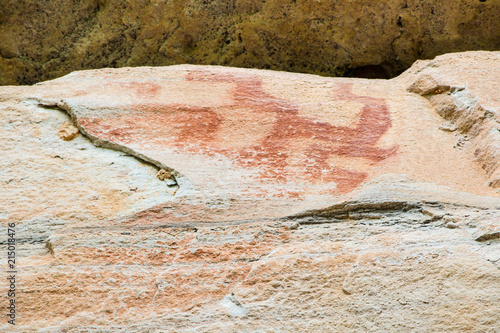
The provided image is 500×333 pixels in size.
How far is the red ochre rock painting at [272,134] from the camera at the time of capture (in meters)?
2.00

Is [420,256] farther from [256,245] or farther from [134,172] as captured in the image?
[134,172]

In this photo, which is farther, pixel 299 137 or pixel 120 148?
pixel 299 137

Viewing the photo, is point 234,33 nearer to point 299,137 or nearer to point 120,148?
point 299,137

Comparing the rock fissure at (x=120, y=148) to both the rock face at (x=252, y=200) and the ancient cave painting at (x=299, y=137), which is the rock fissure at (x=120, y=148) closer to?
the rock face at (x=252, y=200)

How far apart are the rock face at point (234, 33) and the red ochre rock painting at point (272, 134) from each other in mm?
741

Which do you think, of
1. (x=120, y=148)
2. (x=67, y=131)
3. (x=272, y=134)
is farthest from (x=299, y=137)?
(x=67, y=131)

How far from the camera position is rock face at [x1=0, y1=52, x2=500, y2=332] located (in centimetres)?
147

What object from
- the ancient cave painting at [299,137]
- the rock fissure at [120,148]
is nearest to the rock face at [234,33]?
the ancient cave painting at [299,137]

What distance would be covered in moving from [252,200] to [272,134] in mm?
448

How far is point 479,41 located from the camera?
9.89 ft

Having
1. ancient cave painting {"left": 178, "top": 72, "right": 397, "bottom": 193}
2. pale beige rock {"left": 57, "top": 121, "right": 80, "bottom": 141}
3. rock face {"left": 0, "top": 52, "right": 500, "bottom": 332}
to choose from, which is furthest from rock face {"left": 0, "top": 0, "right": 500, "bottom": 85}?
pale beige rock {"left": 57, "top": 121, "right": 80, "bottom": 141}

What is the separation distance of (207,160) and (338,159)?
0.52m

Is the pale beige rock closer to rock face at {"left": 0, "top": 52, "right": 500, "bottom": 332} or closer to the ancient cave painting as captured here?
rock face at {"left": 0, "top": 52, "right": 500, "bottom": 332}

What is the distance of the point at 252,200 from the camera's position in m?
1.82
